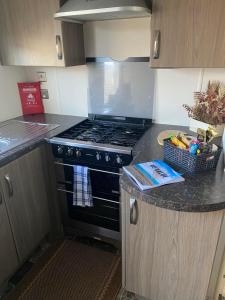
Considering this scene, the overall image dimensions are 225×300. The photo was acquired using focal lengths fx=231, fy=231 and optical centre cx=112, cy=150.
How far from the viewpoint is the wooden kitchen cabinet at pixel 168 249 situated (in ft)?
3.43

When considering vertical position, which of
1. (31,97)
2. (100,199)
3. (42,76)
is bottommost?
(100,199)

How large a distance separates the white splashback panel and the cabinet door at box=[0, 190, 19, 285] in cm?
109

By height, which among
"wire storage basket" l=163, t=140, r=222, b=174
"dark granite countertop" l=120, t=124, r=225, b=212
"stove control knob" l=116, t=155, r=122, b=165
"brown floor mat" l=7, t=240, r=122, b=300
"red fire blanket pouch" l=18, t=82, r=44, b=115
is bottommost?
"brown floor mat" l=7, t=240, r=122, b=300

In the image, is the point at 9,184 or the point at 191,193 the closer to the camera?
the point at 191,193

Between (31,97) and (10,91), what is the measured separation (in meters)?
0.18

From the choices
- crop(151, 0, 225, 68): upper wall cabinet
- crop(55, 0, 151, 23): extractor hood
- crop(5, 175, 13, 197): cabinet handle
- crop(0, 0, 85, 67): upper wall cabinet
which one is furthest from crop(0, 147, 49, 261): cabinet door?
crop(151, 0, 225, 68): upper wall cabinet

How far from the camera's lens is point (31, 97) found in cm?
212

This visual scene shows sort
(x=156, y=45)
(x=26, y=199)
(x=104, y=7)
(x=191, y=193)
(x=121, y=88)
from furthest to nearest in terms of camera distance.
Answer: (x=121, y=88), (x=26, y=199), (x=156, y=45), (x=104, y=7), (x=191, y=193)

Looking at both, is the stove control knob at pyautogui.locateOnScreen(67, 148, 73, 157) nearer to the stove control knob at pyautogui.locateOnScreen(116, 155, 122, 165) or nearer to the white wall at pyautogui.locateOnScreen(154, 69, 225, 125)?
the stove control knob at pyautogui.locateOnScreen(116, 155, 122, 165)

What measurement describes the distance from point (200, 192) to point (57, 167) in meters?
1.08

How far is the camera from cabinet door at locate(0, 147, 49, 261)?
4.76ft

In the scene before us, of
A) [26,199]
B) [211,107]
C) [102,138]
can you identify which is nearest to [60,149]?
[102,138]

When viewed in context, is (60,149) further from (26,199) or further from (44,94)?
(44,94)

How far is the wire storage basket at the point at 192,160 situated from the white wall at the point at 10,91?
1485 millimetres
